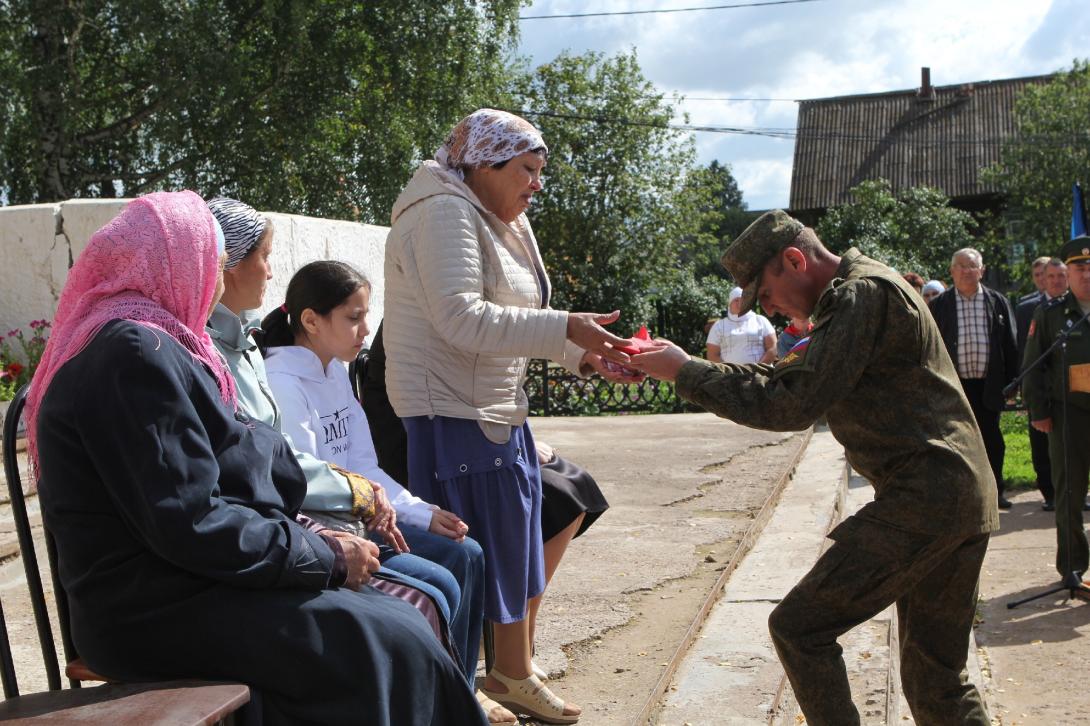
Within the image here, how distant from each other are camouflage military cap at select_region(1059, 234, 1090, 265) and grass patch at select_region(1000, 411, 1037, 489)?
3616 millimetres

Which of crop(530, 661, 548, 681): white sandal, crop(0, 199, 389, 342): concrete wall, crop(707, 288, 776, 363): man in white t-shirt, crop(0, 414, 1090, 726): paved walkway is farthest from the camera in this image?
crop(707, 288, 776, 363): man in white t-shirt

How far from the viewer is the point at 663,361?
11.0 ft

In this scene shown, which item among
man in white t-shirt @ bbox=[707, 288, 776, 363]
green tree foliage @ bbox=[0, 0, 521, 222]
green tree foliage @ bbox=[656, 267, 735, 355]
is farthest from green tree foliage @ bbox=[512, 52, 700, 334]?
man in white t-shirt @ bbox=[707, 288, 776, 363]

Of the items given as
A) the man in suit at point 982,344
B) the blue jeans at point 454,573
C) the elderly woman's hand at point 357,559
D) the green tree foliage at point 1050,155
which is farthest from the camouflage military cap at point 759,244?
the green tree foliage at point 1050,155

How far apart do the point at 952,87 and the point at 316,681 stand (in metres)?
42.5

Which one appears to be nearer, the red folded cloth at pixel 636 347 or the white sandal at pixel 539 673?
the red folded cloth at pixel 636 347

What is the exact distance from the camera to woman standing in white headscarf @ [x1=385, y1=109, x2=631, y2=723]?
134 inches

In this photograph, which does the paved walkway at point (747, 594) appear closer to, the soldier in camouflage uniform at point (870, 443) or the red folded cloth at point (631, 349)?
the soldier in camouflage uniform at point (870, 443)

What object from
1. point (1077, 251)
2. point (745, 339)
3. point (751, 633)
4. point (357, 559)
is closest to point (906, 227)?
point (745, 339)

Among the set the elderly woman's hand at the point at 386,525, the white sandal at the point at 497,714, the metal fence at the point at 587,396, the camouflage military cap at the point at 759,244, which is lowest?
the metal fence at the point at 587,396

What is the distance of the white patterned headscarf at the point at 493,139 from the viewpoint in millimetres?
3529

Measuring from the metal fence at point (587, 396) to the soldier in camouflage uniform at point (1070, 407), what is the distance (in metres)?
9.29

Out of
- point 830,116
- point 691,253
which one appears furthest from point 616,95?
point 830,116

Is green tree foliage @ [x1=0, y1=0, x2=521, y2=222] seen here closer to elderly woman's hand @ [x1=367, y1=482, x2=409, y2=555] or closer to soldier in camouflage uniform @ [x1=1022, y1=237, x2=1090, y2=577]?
soldier in camouflage uniform @ [x1=1022, y1=237, x2=1090, y2=577]
